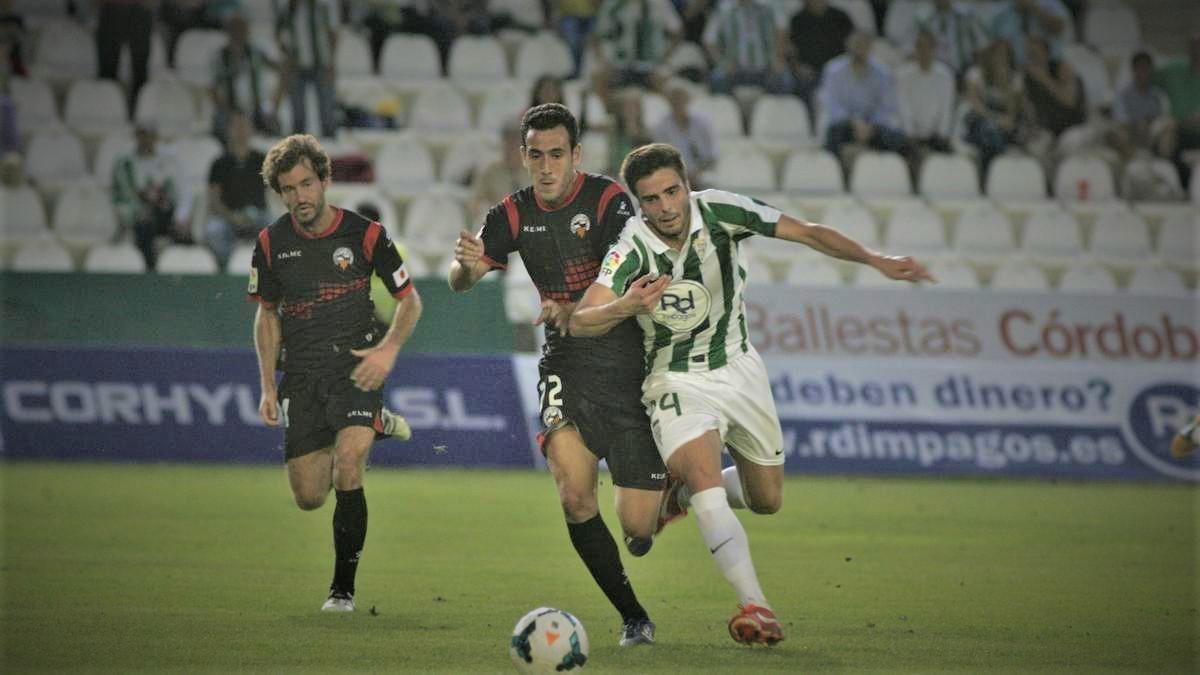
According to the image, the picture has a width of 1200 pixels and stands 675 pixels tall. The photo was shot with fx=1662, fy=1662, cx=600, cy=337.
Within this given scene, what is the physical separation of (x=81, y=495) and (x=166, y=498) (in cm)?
68

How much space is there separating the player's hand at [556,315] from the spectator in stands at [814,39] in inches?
488

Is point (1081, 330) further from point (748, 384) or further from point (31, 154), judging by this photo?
point (31, 154)

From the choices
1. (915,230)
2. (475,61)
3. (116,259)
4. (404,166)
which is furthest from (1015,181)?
(116,259)

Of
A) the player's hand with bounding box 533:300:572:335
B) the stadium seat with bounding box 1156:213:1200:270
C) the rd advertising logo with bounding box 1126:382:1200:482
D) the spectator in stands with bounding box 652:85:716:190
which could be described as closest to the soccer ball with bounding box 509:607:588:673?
the player's hand with bounding box 533:300:572:335

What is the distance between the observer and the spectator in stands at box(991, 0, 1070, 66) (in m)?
19.5

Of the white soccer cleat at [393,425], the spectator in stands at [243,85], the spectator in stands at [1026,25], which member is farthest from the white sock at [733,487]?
the spectator in stands at [1026,25]

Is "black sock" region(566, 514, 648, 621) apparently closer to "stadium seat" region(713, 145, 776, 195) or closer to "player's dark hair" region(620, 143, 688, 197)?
"player's dark hair" region(620, 143, 688, 197)

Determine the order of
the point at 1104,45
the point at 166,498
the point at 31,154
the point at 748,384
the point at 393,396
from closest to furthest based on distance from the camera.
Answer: the point at 748,384, the point at 166,498, the point at 393,396, the point at 31,154, the point at 1104,45

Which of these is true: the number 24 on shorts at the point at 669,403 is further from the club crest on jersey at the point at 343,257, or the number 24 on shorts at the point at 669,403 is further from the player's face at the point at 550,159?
the club crest on jersey at the point at 343,257

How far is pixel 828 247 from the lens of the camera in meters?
6.85

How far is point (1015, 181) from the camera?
62.8ft

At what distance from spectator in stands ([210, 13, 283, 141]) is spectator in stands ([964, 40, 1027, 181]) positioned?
7.92 meters

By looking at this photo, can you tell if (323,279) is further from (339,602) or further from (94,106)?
(94,106)

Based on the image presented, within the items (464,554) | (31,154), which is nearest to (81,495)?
(464,554)
